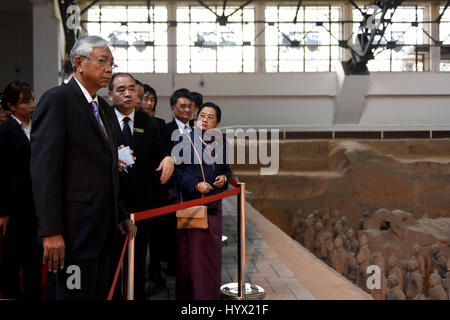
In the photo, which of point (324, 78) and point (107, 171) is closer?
point (107, 171)

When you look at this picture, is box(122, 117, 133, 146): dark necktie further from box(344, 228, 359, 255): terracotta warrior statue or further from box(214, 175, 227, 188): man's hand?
box(344, 228, 359, 255): terracotta warrior statue

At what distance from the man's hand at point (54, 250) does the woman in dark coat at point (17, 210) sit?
1175mm

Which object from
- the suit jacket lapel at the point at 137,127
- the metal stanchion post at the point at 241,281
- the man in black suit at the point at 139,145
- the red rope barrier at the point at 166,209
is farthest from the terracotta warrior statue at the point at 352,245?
the suit jacket lapel at the point at 137,127

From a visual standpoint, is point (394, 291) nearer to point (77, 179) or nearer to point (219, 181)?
point (219, 181)

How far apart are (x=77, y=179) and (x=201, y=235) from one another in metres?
1.65

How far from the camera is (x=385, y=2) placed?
16.3 m

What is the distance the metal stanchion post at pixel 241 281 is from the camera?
4258 millimetres

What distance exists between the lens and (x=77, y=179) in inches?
94.0

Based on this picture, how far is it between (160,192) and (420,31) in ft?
69.9

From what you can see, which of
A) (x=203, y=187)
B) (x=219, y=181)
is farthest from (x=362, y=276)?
(x=203, y=187)

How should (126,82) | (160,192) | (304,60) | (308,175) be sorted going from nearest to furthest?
(126,82), (160,192), (308,175), (304,60)
